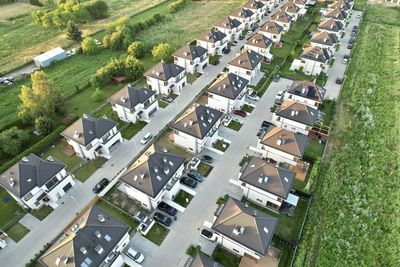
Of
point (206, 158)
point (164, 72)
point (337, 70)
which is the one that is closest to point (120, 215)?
point (206, 158)

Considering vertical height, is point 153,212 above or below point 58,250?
below

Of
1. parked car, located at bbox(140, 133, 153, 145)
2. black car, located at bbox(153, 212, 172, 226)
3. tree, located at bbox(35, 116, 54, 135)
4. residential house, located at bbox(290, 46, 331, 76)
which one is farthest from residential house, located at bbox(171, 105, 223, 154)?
residential house, located at bbox(290, 46, 331, 76)

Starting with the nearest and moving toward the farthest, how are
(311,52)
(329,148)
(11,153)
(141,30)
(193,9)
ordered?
1. (11,153)
2. (329,148)
3. (311,52)
4. (141,30)
5. (193,9)

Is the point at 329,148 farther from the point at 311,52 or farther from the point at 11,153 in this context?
the point at 11,153

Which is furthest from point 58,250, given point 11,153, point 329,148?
point 329,148

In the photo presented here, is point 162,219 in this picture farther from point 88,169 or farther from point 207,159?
point 88,169

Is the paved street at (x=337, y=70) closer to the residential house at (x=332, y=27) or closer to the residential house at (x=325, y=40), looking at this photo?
the residential house at (x=325, y=40)
